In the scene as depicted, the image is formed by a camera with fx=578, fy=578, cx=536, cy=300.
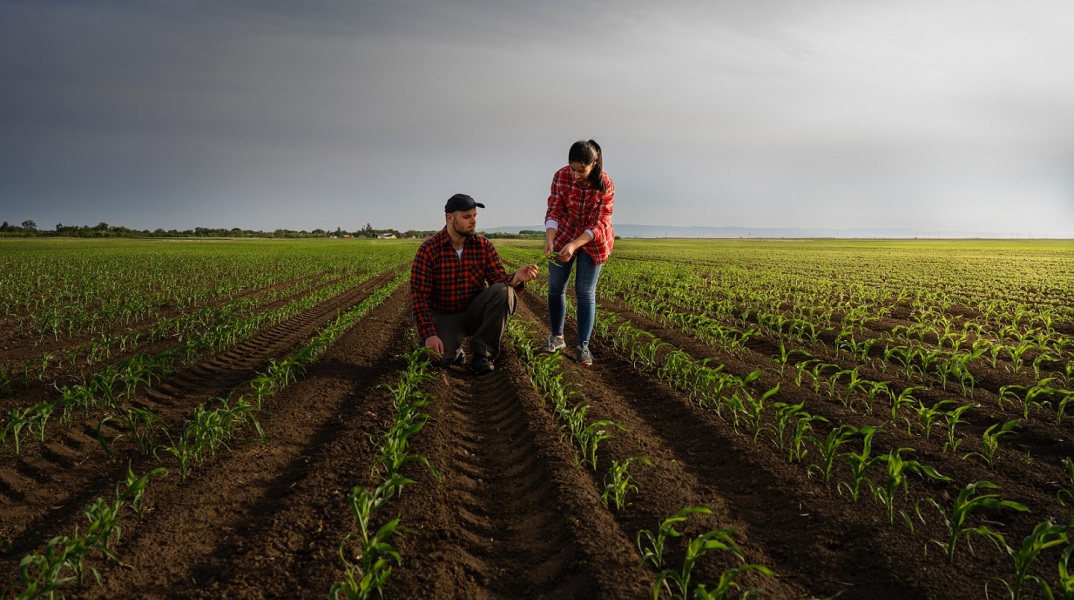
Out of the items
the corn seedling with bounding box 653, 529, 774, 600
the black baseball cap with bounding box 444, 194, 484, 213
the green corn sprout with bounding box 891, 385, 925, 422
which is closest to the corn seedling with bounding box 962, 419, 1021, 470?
the green corn sprout with bounding box 891, 385, 925, 422

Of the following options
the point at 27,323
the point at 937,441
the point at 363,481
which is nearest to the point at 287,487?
the point at 363,481

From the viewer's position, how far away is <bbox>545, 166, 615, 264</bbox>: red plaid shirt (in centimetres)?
591

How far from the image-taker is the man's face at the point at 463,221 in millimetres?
5477

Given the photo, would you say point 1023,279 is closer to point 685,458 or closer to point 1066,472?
point 1066,472

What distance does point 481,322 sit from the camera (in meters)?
6.22

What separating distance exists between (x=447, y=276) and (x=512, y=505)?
3225 mm

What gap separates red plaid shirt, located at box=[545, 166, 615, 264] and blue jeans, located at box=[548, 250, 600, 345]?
124 mm

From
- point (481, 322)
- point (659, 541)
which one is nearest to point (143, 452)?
point (481, 322)

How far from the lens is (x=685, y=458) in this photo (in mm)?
3947

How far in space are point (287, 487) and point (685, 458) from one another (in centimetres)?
255

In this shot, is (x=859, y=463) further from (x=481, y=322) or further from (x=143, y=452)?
(x=143, y=452)

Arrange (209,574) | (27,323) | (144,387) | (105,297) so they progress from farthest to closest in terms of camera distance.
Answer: (105,297) < (27,323) < (144,387) < (209,574)

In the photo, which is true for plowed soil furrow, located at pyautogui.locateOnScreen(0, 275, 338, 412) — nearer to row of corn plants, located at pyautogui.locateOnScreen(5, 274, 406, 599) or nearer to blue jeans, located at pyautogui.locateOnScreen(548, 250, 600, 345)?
row of corn plants, located at pyautogui.locateOnScreen(5, 274, 406, 599)

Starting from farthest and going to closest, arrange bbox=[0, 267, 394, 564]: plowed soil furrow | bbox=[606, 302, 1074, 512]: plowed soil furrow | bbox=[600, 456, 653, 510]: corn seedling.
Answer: bbox=[606, 302, 1074, 512]: plowed soil furrow < bbox=[600, 456, 653, 510]: corn seedling < bbox=[0, 267, 394, 564]: plowed soil furrow
